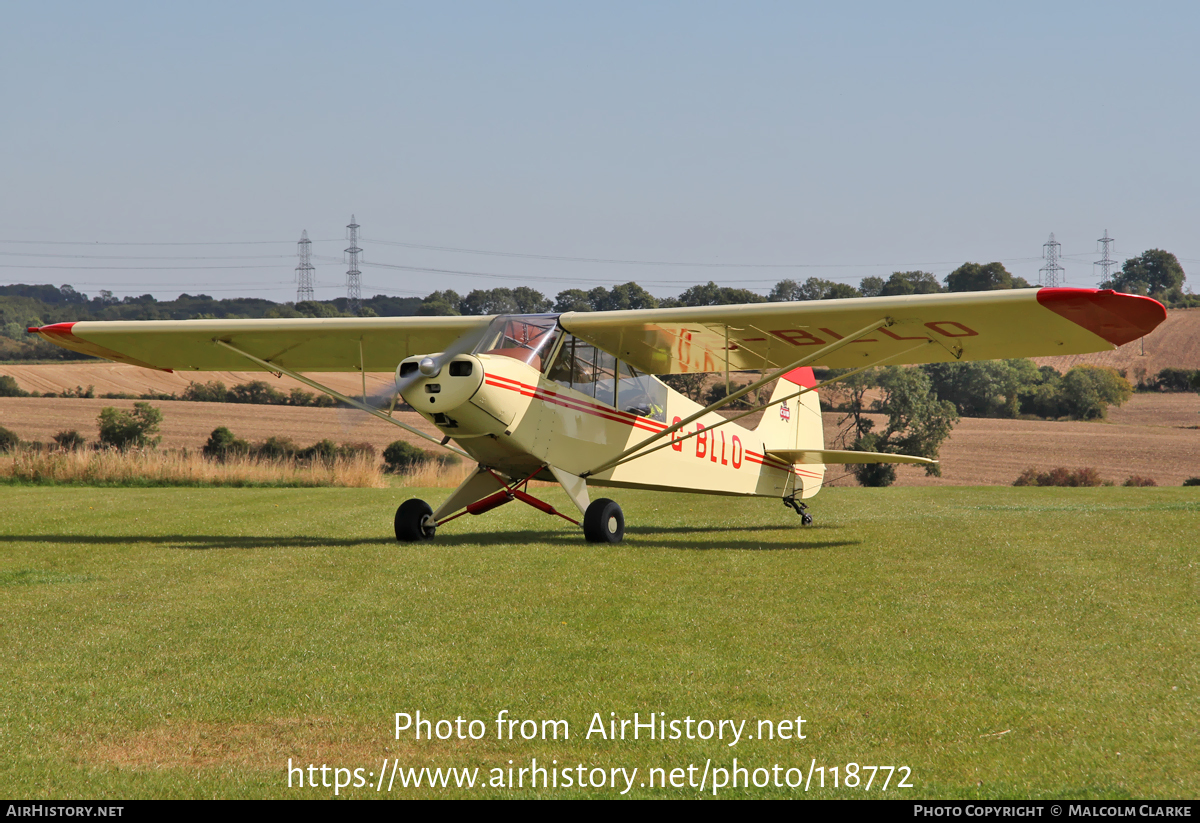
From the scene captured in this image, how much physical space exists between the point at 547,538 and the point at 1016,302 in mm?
5820

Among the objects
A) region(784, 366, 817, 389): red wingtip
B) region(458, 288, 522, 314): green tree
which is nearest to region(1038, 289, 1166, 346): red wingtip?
region(784, 366, 817, 389): red wingtip

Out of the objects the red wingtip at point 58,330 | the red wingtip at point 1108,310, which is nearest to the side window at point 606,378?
the red wingtip at point 1108,310

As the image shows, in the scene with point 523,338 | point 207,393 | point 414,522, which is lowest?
point 414,522

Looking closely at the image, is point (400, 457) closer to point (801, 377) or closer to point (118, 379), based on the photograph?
point (801, 377)

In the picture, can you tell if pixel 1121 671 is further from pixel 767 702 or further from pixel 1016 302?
pixel 1016 302

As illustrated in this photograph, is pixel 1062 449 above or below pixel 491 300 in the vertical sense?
below

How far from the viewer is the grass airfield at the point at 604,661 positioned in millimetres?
3512

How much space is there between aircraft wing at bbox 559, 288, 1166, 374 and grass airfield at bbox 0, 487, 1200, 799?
2.21 meters

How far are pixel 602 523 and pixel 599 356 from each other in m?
2.25

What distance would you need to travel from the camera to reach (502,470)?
38.2 ft

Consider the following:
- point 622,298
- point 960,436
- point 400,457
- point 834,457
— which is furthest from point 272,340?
point 622,298

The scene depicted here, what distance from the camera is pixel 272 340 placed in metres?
13.2

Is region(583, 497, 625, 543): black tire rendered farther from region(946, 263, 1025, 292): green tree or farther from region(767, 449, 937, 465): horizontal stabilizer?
region(946, 263, 1025, 292): green tree

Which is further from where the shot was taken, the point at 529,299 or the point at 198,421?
the point at 529,299
